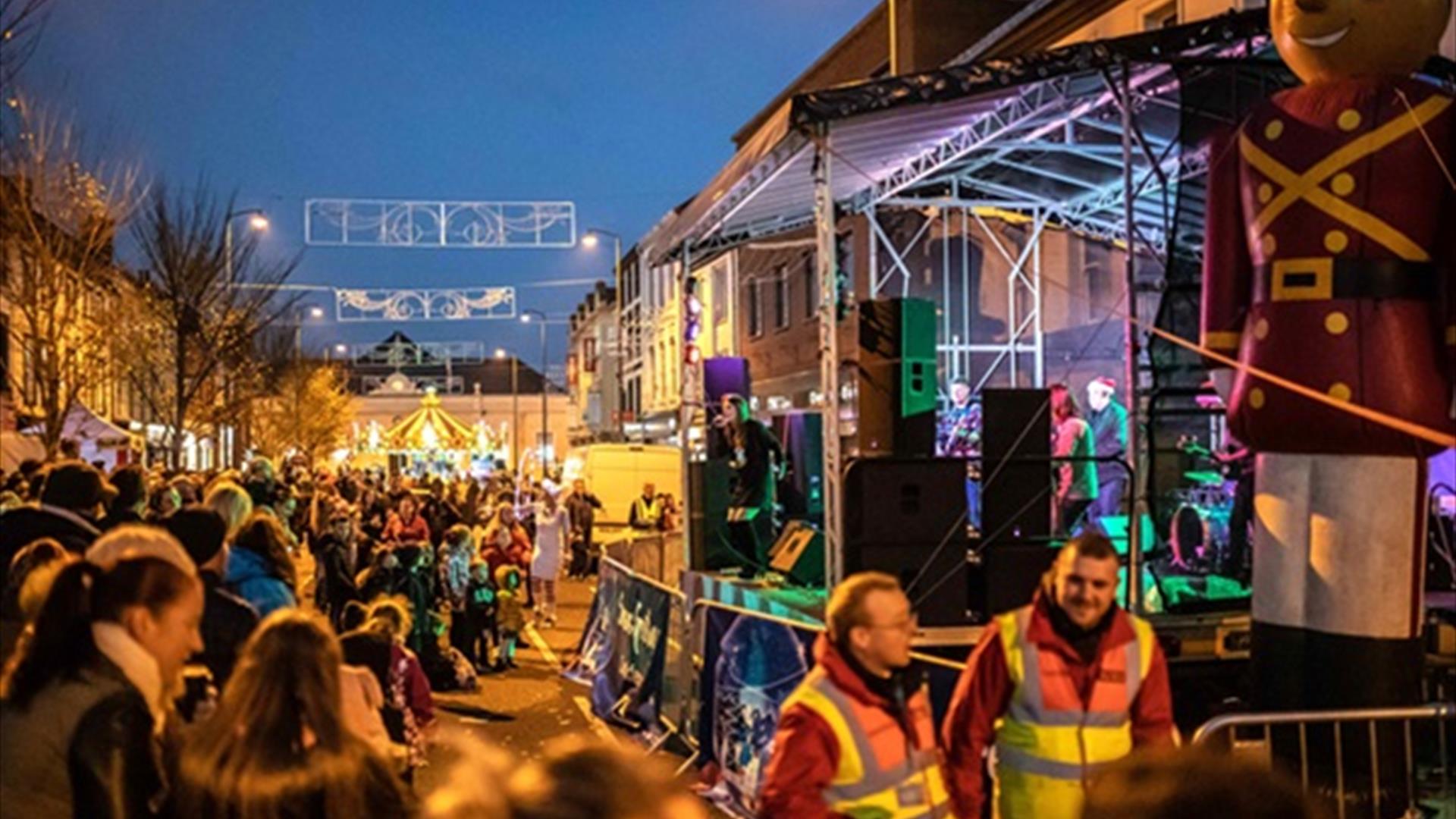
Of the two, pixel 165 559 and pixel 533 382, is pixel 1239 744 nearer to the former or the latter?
pixel 165 559

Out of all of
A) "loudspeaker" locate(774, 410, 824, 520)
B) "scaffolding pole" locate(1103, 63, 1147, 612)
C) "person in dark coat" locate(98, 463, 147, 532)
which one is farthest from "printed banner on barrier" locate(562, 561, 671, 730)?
"person in dark coat" locate(98, 463, 147, 532)

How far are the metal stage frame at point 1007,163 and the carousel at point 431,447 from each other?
21519 mm

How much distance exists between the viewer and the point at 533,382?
3979 inches

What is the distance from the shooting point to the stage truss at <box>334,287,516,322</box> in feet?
124

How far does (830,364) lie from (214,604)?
17.7 feet

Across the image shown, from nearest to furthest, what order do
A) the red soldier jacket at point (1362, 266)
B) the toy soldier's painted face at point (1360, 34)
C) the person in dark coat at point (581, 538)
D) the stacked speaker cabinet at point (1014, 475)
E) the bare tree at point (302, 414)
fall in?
1. the red soldier jacket at point (1362, 266)
2. the toy soldier's painted face at point (1360, 34)
3. the stacked speaker cabinet at point (1014, 475)
4. the person in dark coat at point (581, 538)
5. the bare tree at point (302, 414)

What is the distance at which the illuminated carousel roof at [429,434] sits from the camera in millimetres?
37188

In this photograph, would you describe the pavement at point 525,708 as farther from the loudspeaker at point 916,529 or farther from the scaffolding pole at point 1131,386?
the scaffolding pole at point 1131,386

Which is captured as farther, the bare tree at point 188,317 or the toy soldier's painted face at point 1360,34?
the bare tree at point 188,317

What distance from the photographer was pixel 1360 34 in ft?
20.7

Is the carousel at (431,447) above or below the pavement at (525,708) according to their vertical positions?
above

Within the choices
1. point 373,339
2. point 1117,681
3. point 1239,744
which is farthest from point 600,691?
point 373,339

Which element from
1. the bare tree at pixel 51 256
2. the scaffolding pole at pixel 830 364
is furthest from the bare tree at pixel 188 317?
the scaffolding pole at pixel 830 364

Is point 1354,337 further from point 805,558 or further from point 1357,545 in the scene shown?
point 805,558
